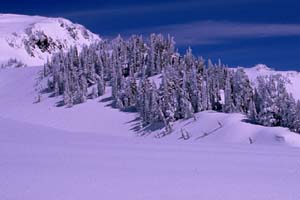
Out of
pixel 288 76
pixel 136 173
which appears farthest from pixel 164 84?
pixel 136 173

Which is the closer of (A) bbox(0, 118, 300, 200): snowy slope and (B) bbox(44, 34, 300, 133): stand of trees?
(A) bbox(0, 118, 300, 200): snowy slope

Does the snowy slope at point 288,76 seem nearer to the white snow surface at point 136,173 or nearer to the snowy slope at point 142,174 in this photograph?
the white snow surface at point 136,173

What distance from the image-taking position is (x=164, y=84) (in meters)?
58.2

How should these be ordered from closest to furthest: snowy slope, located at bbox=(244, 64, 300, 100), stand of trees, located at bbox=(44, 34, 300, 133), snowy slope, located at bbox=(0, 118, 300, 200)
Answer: snowy slope, located at bbox=(0, 118, 300, 200) < stand of trees, located at bbox=(44, 34, 300, 133) < snowy slope, located at bbox=(244, 64, 300, 100)

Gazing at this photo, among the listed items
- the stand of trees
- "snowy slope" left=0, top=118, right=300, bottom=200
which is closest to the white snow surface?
"snowy slope" left=0, top=118, right=300, bottom=200

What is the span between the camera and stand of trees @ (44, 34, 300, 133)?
5103 centimetres

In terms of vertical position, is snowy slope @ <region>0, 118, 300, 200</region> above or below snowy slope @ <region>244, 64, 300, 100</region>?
below

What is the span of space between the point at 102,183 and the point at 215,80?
145 feet

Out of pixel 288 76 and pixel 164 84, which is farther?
pixel 288 76

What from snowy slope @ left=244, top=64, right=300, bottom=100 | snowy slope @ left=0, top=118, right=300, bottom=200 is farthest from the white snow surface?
snowy slope @ left=244, top=64, right=300, bottom=100

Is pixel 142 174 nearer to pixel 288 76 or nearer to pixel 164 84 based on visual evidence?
pixel 164 84

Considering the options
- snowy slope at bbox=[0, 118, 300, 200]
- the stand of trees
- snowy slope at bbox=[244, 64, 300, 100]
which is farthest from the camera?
snowy slope at bbox=[244, 64, 300, 100]

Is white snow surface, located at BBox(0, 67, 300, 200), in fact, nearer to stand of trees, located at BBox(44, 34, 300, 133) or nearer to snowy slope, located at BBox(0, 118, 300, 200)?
snowy slope, located at BBox(0, 118, 300, 200)

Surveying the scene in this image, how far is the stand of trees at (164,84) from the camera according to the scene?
51031 mm
